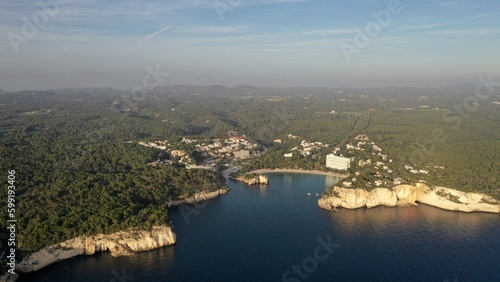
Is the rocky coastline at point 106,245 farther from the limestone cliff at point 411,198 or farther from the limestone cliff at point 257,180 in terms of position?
the limestone cliff at point 257,180

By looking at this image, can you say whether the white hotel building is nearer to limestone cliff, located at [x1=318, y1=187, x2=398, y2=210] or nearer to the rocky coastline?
limestone cliff, located at [x1=318, y1=187, x2=398, y2=210]

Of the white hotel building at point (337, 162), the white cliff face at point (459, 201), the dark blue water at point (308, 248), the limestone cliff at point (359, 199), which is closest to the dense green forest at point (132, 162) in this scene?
the white cliff face at point (459, 201)

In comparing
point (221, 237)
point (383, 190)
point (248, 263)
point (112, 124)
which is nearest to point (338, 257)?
point (248, 263)

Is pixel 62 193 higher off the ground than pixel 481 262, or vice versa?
pixel 62 193

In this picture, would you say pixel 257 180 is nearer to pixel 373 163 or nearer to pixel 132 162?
pixel 373 163

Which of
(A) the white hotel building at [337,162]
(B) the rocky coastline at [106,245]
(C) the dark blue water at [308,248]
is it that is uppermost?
(A) the white hotel building at [337,162]

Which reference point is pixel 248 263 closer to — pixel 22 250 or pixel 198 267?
pixel 198 267

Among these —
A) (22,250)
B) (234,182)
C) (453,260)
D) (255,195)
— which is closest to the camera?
(22,250)
